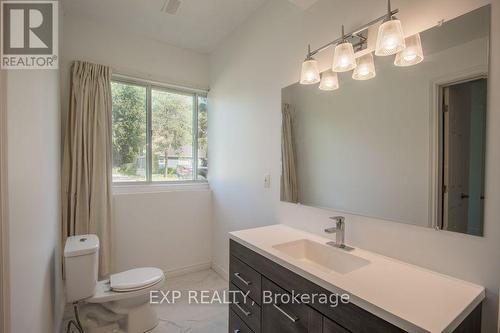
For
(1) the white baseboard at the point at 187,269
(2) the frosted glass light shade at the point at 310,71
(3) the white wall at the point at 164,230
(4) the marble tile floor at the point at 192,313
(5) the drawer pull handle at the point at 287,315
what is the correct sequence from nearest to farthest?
1. (5) the drawer pull handle at the point at 287,315
2. (2) the frosted glass light shade at the point at 310,71
3. (4) the marble tile floor at the point at 192,313
4. (3) the white wall at the point at 164,230
5. (1) the white baseboard at the point at 187,269

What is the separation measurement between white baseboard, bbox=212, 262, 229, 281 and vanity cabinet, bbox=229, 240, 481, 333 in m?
1.14

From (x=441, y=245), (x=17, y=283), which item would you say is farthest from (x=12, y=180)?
(x=441, y=245)

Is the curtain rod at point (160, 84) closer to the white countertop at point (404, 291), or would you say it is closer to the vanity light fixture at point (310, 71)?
the vanity light fixture at point (310, 71)

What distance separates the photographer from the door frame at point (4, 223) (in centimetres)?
85

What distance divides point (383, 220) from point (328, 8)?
1369 millimetres

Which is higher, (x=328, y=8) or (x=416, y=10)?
(x=328, y=8)

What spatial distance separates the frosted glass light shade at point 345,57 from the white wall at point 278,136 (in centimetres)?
18

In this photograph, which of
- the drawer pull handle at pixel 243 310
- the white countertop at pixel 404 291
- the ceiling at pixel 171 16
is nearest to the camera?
the white countertop at pixel 404 291

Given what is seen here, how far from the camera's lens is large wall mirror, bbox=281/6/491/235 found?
1.02 m

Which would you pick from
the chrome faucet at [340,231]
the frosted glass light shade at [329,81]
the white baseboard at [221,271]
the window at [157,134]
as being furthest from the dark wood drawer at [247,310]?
the window at [157,134]

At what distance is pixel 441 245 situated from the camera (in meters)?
1.10

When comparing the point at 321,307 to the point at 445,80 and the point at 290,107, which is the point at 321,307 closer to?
the point at 445,80

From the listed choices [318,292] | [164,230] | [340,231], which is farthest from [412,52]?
[164,230]

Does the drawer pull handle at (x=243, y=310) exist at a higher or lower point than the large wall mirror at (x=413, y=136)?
lower
